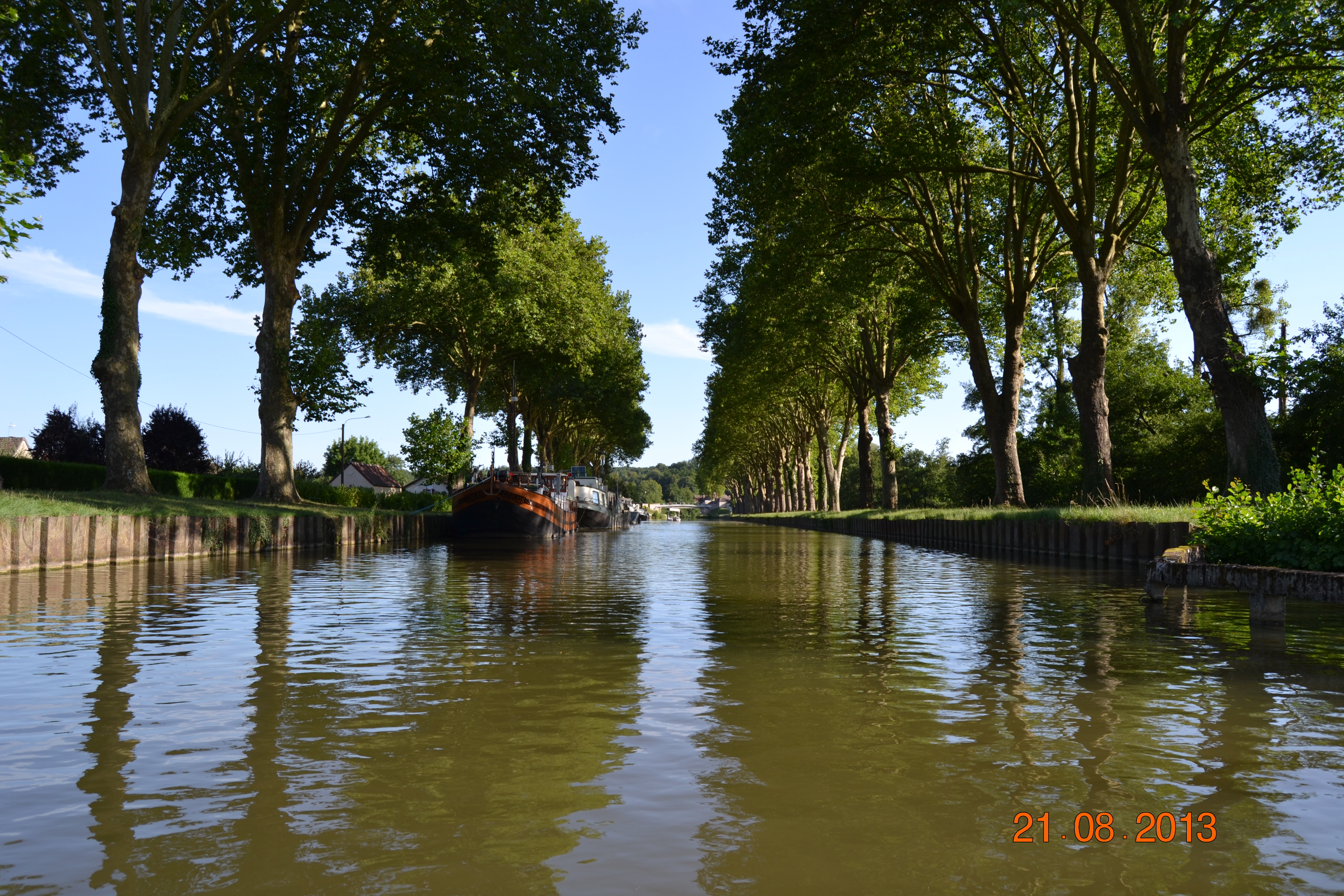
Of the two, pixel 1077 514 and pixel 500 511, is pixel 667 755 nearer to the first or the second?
pixel 1077 514

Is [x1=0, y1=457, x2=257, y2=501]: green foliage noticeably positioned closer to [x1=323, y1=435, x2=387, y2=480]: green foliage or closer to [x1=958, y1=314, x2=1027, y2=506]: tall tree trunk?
[x1=958, y1=314, x2=1027, y2=506]: tall tree trunk

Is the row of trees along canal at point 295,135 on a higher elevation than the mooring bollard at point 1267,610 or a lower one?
higher

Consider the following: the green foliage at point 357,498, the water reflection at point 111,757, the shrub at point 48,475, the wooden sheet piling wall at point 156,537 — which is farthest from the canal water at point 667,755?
the green foliage at point 357,498

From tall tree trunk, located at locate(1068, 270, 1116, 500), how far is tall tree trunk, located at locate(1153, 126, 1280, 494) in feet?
20.1

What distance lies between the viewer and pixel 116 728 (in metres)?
5.43

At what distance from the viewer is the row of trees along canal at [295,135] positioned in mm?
21703


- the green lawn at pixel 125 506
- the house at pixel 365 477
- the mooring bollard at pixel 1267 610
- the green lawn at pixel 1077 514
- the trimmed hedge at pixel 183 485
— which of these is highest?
the house at pixel 365 477

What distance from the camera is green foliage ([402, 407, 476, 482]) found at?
44625 mm

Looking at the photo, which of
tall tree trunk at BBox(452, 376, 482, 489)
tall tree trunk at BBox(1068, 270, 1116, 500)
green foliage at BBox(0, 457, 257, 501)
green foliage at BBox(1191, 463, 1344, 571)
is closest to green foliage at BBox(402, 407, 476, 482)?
tall tree trunk at BBox(452, 376, 482, 489)

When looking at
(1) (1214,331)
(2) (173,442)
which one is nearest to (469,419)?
(2) (173,442)

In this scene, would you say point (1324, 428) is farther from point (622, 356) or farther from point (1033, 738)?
point (622, 356)

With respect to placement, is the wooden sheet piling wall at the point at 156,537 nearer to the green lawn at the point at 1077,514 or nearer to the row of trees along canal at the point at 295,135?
the row of trees along canal at the point at 295,135

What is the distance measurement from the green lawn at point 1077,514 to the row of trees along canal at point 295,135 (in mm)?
16446

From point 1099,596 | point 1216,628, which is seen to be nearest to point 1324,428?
point 1099,596
